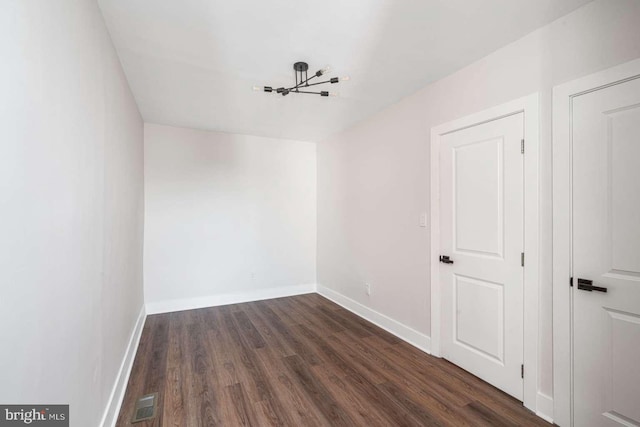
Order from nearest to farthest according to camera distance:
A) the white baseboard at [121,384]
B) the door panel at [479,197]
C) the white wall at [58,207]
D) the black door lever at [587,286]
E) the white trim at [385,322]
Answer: the white wall at [58,207]
the black door lever at [587,286]
the white baseboard at [121,384]
the door panel at [479,197]
the white trim at [385,322]

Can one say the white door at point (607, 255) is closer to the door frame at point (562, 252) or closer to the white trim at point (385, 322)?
the door frame at point (562, 252)

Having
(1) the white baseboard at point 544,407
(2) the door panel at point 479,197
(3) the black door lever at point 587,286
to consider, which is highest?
(2) the door panel at point 479,197

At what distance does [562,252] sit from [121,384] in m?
3.22

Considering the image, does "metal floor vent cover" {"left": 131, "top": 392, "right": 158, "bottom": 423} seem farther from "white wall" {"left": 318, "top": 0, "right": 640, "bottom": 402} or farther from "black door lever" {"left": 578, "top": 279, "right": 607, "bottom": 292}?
"black door lever" {"left": 578, "top": 279, "right": 607, "bottom": 292}

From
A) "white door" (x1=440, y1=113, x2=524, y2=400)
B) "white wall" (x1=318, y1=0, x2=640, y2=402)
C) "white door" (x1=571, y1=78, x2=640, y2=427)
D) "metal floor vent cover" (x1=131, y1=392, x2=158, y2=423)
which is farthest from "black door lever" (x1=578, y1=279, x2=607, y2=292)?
"metal floor vent cover" (x1=131, y1=392, x2=158, y2=423)

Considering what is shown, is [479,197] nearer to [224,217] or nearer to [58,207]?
[58,207]

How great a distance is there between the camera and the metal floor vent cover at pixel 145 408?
73.1 inches

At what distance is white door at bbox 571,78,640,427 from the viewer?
151 cm

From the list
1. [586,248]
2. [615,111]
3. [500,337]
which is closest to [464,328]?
[500,337]

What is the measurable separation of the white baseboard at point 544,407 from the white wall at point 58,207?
8.70 feet

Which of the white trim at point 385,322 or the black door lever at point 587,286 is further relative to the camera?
the white trim at point 385,322

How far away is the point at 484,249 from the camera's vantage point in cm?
226

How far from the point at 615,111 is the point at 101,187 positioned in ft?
9.91

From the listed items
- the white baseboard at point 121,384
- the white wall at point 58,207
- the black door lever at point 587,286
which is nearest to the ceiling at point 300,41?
the white wall at point 58,207
